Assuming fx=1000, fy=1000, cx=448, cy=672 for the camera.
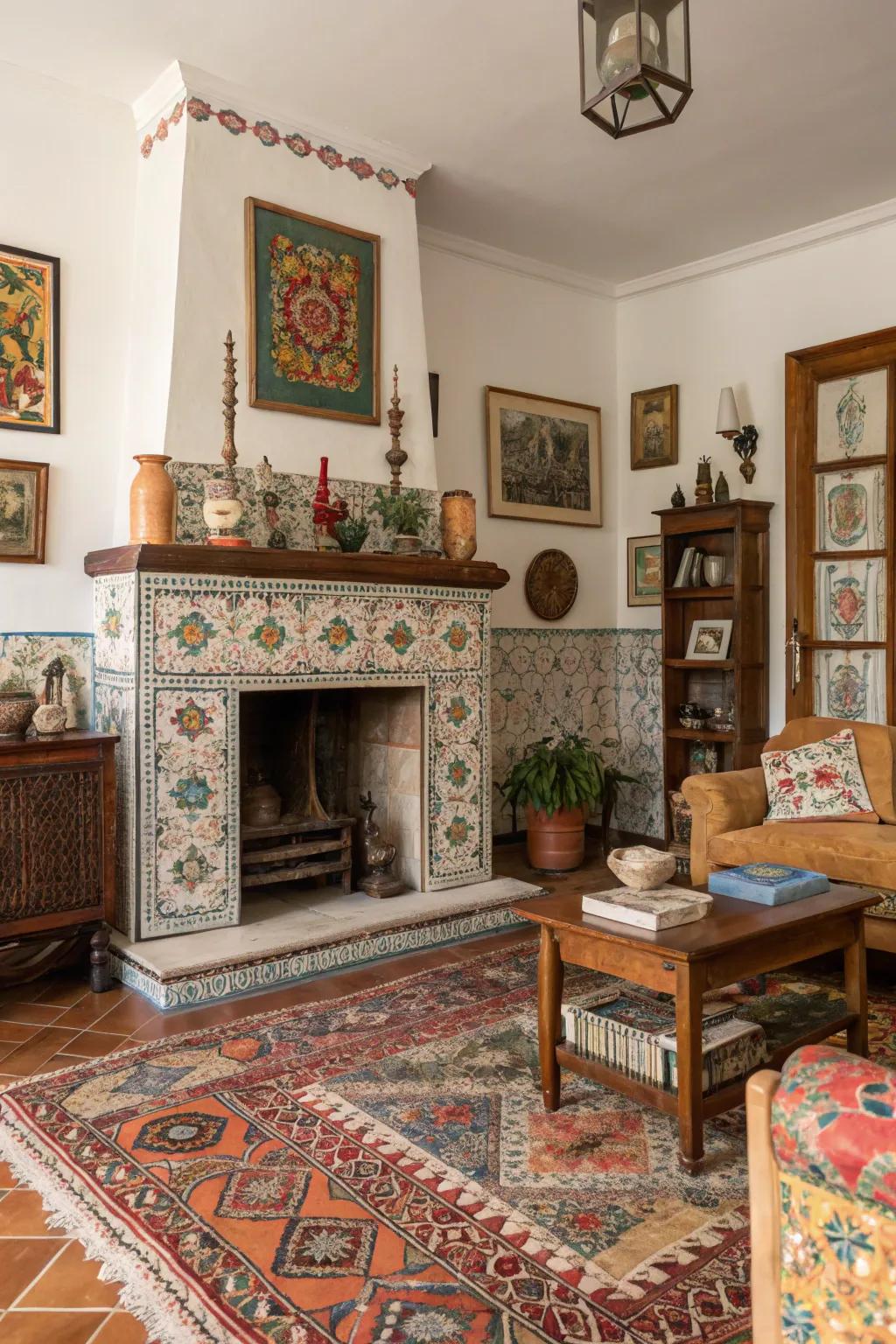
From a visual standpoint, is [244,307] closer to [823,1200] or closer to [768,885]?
[768,885]

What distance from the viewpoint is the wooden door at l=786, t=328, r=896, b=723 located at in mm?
5289

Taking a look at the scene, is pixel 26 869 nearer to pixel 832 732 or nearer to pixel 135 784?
pixel 135 784

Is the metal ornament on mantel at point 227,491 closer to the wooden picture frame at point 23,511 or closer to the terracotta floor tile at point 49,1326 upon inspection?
the wooden picture frame at point 23,511

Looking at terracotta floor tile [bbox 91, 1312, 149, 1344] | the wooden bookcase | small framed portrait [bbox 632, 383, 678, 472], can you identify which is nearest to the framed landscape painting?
small framed portrait [bbox 632, 383, 678, 472]

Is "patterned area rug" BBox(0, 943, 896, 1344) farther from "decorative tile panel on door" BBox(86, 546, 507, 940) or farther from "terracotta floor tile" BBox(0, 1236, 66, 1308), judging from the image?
"decorative tile panel on door" BBox(86, 546, 507, 940)

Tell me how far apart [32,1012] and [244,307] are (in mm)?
2937

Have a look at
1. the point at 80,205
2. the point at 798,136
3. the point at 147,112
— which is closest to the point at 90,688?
the point at 80,205

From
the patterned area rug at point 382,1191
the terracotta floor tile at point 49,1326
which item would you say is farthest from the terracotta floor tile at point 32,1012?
the terracotta floor tile at point 49,1326

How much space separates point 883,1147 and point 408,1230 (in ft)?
4.41

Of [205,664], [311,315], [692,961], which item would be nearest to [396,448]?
[311,315]

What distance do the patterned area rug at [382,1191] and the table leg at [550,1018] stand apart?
0.25 ft

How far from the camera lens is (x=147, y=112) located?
14.3 feet

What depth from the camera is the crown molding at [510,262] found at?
569 centimetres

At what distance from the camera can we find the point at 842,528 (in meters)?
5.50
